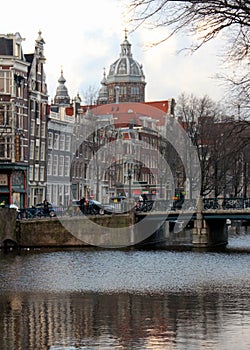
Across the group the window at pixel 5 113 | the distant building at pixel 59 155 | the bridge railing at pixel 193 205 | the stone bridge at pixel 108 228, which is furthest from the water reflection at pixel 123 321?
the distant building at pixel 59 155

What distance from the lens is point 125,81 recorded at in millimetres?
161375

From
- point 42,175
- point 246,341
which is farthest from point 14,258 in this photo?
point 42,175

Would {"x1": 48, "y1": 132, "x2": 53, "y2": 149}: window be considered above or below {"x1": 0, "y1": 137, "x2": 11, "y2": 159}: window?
above

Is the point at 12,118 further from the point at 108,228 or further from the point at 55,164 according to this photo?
the point at 108,228

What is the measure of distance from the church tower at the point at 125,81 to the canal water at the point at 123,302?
114730mm

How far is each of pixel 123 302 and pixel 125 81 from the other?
13687cm

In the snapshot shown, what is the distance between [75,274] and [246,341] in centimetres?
1856

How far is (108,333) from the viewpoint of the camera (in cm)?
1986

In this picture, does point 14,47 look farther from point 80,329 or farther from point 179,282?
point 80,329

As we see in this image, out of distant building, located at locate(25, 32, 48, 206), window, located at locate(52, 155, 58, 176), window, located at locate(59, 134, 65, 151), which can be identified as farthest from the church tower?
distant building, located at locate(25, 32, 48, 206)

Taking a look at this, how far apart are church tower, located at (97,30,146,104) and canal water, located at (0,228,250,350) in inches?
4517

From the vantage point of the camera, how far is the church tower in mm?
159750

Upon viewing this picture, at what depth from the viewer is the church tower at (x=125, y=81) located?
15975 cm

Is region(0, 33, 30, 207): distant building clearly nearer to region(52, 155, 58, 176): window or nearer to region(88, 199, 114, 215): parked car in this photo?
region(52, 155, 58, 176): window
